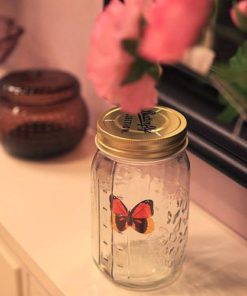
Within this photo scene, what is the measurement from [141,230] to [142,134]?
4.8 inches

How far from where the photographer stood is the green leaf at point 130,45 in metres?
0.37

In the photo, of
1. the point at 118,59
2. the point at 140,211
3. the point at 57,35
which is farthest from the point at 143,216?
the point at 57,35

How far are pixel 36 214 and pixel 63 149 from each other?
17 centimetres

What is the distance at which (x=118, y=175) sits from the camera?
677 mm

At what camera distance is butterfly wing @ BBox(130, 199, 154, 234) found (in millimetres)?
636

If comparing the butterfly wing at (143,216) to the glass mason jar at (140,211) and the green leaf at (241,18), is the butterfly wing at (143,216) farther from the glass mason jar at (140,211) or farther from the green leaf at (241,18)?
the green leaf at (241,18)

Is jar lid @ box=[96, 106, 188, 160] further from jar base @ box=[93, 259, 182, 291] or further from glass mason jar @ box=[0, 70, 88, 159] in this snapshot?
glass mason jar @ box=[0, 70, 88, 159]

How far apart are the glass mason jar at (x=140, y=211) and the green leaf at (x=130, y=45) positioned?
0.80 feet

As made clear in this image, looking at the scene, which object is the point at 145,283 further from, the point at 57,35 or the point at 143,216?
the point at 57,35

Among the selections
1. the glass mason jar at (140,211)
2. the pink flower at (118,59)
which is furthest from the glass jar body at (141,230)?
the pink flower at (118,59)

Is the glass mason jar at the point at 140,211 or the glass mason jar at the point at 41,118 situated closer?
the glass mason jar at the point at 140,211

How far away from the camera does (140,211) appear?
636 mm

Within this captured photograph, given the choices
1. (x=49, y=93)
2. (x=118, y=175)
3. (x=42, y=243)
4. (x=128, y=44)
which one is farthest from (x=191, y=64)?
(x=49, y=93)

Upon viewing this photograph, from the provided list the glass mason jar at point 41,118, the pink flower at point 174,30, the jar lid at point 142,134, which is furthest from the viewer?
the glass mason jar at point 41,118
